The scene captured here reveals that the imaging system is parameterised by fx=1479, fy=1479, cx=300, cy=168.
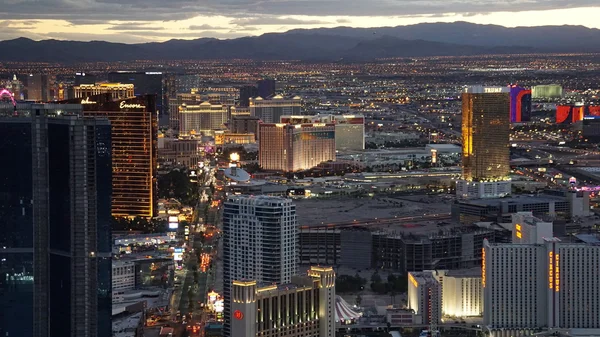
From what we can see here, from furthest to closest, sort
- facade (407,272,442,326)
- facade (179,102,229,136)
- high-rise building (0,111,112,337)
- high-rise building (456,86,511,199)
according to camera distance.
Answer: facade (179,102,229,136) < high-rise building (456,86,511,199) < facade (407,272,442,326) < high-rise building (0,111,112,337)

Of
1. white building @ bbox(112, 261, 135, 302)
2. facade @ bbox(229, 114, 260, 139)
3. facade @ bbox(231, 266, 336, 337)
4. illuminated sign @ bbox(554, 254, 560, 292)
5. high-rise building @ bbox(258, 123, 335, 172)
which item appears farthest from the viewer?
facade @ bbox(229, 114, 260, 139)

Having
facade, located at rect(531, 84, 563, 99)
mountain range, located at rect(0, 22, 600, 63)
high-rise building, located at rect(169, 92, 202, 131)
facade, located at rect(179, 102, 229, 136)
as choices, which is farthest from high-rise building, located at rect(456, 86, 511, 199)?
mountain range, located at rect(0, 22, 600, 63)

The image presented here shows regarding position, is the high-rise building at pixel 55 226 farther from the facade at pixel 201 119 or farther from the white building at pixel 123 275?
the facade at pixel 201 119

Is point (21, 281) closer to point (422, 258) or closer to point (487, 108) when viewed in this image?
point (422, 258)

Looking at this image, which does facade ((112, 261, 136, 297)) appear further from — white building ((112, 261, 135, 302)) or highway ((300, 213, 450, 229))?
highway ((300, 213, 450, 229))

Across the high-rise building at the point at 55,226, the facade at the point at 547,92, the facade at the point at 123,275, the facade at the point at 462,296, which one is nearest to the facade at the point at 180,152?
the facade at the point at 123,275

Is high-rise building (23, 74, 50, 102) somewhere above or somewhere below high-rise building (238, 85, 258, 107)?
above
